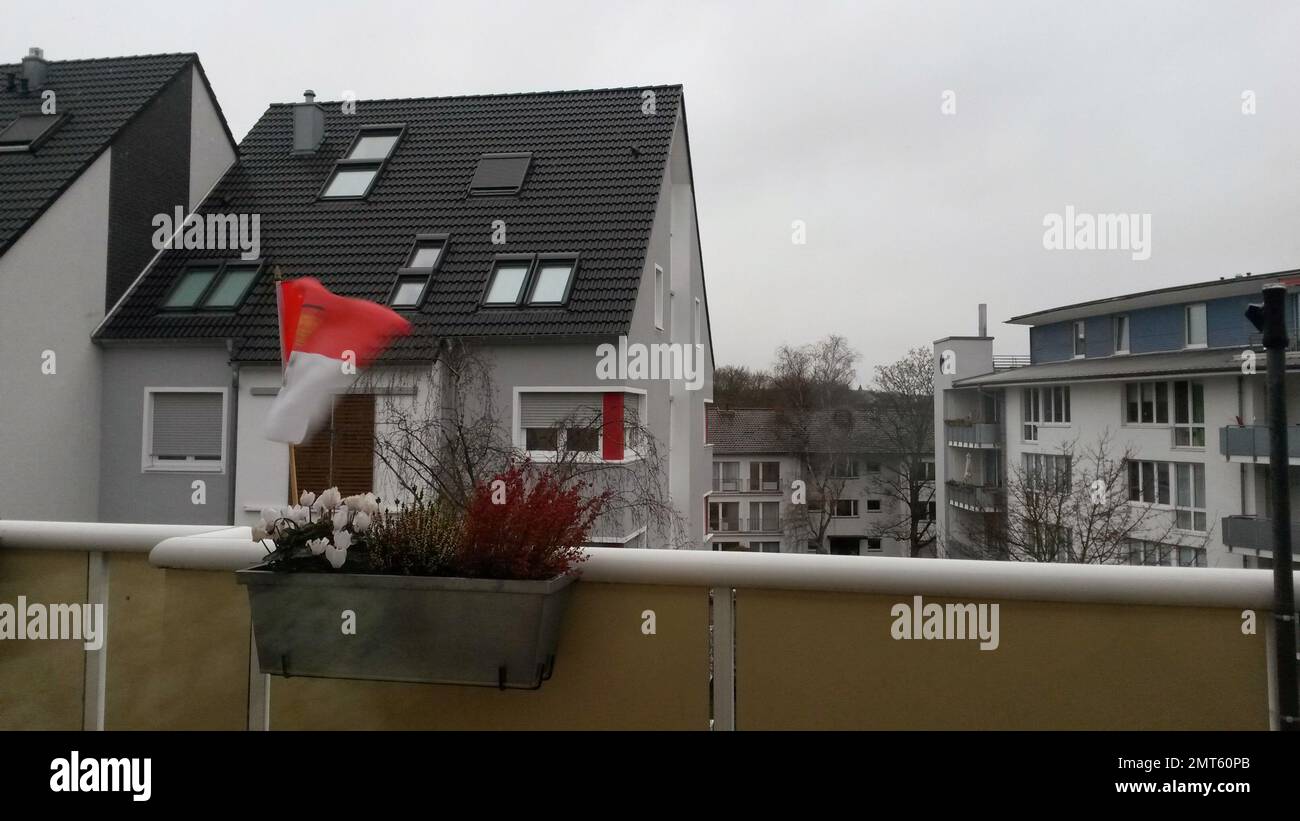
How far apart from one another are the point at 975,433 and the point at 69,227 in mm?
17459

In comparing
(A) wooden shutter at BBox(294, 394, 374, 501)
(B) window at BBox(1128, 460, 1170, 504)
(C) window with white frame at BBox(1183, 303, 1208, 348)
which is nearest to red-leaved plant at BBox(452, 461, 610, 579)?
(A) wooden shutter at BBox(294, 394, 374, 501)

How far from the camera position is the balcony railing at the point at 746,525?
21828 mm

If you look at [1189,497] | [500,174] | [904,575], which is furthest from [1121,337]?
[904,575]

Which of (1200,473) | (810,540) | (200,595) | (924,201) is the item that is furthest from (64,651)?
(924,201)

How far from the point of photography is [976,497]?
803 inches

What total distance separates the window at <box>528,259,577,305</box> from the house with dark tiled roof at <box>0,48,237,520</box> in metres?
5.04

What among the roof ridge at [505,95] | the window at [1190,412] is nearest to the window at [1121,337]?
the window at [1190,412]

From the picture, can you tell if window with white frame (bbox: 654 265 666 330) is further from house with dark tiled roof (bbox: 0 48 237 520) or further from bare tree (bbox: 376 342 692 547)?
house with dark tiled roof (bbox: 0 48 237 520)

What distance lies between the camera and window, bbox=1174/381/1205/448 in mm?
15875

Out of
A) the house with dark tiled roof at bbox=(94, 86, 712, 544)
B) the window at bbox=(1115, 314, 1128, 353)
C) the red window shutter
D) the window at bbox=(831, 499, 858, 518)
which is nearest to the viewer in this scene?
the red window shutter

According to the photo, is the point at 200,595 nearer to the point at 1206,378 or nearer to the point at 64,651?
the point at 64,651

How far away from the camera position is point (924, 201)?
21703mm

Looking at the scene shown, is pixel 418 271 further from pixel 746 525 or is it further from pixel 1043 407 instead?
pixel 1043 407
